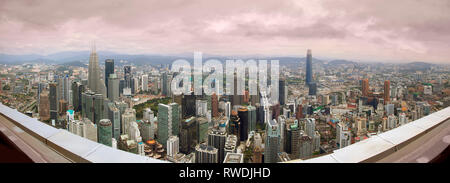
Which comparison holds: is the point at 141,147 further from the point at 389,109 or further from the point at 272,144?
the point at 389,109

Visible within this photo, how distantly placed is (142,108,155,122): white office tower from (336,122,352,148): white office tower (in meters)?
6.06

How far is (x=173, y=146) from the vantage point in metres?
7.57

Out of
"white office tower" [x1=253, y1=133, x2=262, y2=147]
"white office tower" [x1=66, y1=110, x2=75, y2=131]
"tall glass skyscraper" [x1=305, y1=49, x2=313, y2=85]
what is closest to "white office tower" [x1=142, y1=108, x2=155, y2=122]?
"white office tower" [x1=66, y1=110, x2=75, y2=131]

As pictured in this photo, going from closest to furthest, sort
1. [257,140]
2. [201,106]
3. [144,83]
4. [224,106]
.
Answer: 1. [257,140]
2. [201,106]
3. [224,106]
4. [144,83]

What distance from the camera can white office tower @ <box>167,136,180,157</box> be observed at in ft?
24.0

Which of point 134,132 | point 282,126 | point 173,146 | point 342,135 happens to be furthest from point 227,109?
point 342,135

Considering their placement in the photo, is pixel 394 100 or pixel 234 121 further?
pixel 234 121

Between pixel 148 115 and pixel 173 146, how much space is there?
185cm

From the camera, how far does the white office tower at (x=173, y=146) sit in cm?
732

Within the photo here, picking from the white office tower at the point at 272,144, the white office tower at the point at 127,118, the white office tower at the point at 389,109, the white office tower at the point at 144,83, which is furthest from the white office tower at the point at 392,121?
the white office tower at the point at 144,83
